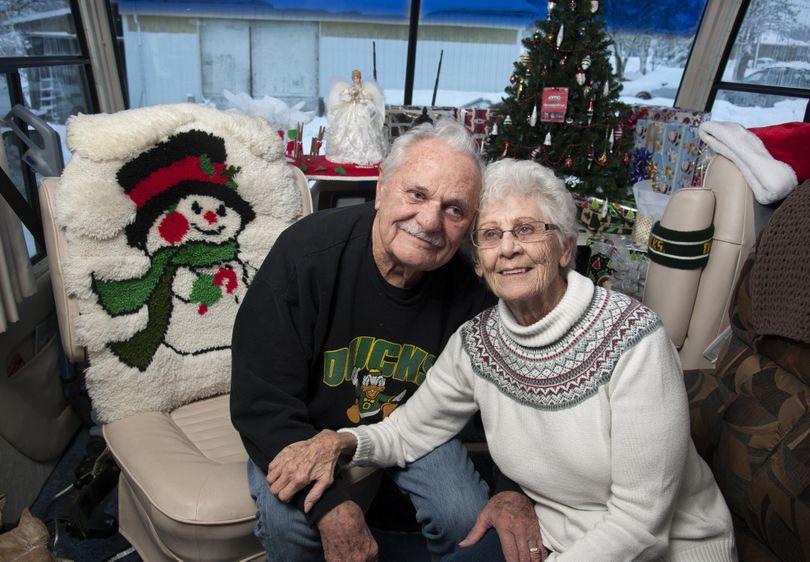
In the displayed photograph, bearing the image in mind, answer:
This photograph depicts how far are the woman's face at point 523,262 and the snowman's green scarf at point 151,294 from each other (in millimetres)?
873

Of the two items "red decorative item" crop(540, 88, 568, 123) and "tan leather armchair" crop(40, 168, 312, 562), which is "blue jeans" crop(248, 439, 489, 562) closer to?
"tan leather armchair" crop(40, 168, 312, 562)

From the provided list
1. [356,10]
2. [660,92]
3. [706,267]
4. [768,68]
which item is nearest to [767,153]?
[706,267]

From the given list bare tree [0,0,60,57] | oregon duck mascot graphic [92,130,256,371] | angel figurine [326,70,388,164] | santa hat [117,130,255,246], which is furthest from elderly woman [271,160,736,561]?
bare tree [0,0,60,57]

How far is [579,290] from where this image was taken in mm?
1063

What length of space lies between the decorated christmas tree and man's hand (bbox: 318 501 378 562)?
2036 mm

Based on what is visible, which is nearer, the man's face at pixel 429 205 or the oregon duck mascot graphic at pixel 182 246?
the man's face at pixel 429 205

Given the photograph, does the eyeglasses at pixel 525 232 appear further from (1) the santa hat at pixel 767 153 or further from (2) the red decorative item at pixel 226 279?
(1) the santa hat at pixel 767 153

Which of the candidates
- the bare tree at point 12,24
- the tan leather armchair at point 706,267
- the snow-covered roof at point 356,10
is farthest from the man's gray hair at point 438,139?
the snow-covered roof at point 356,10

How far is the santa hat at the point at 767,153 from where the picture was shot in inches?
66.8

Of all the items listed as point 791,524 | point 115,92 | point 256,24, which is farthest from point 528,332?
point 256,24

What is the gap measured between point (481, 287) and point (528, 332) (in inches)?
13.6

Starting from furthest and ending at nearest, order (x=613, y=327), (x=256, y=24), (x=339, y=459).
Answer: (x=256, y=24) < (x=339, y=459) < (x=613, y=327)

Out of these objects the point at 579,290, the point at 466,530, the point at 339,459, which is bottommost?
the point at 466,530

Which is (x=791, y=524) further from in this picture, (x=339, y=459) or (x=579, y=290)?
(x=339, y=459)
